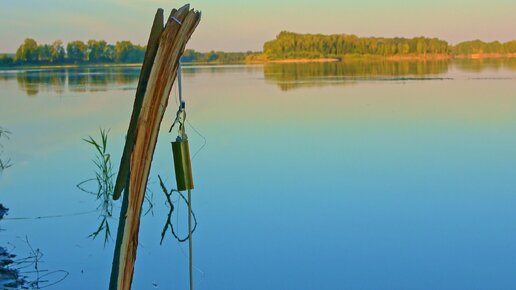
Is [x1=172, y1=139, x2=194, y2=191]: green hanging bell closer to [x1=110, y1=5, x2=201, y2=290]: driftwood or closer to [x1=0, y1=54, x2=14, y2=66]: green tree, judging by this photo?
[x1=110, y1=5, x2=201, y2=290]: driftwood

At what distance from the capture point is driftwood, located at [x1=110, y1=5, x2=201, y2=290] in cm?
161

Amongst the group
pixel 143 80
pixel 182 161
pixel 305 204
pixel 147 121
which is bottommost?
pixel 305 204

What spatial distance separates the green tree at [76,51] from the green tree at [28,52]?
8.57 ft

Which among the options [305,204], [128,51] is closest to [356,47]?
[128,51]

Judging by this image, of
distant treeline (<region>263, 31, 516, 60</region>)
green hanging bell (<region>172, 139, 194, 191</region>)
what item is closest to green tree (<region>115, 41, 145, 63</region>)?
distant treeline (<region>263, 31, 516, 60</region>)

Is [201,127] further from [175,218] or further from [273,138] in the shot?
[175,218]

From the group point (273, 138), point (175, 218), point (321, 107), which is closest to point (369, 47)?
point (321, 107)

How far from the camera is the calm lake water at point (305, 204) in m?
3.80

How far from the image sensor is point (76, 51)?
49875 mm

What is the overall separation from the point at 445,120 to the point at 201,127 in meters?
3.73

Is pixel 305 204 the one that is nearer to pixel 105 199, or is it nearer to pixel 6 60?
pixel 105 199

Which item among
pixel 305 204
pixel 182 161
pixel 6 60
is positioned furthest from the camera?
pixel 6 60

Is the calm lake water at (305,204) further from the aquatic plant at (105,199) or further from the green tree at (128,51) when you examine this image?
the green tree at (128,51)

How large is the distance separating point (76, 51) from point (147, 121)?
5060cm
